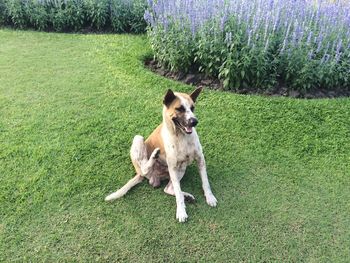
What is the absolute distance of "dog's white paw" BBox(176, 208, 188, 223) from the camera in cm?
362

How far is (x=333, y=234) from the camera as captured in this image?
3.53 meters

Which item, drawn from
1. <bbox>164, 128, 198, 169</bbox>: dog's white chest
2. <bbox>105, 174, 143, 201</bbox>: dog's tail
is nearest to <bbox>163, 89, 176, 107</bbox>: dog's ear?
<bbox>164, 128, 198, 169</bbox>: dog's white chest

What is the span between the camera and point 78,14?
8.23 m

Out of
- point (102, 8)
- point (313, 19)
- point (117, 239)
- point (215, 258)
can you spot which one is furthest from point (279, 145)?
point (102, 8)

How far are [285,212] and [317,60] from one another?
2.57m

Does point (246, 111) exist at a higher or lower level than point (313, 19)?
lower

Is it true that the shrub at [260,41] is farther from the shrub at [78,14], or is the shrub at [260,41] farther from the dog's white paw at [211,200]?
the dog's white paw at [211,200]

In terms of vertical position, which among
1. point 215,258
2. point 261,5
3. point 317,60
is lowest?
point 215,258

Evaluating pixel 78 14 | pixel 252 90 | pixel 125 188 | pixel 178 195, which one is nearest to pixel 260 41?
pixel 252 90

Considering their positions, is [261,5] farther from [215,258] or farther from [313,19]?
[215,258]

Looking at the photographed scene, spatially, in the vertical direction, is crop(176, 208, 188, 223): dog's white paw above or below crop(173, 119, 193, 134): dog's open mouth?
below

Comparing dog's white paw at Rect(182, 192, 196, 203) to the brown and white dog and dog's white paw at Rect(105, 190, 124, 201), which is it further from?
dog's white paw at Rect(105, 190, 124, 201)

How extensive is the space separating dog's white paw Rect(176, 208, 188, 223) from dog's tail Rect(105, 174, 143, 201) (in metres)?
0.59

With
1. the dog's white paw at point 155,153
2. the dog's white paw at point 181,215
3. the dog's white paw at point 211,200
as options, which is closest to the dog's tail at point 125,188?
the dog's white paw at point 155,153
